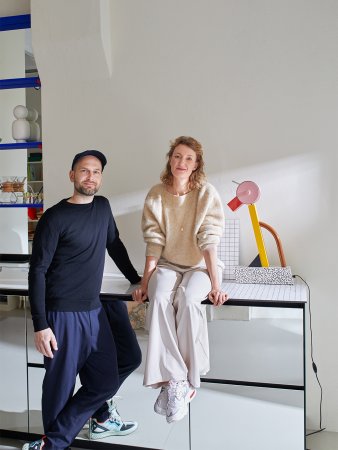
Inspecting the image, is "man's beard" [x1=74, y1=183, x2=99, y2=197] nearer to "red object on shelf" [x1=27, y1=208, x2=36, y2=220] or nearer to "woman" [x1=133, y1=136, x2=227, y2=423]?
"woman" [x1=133, y1=136, x2=227, y2=423]

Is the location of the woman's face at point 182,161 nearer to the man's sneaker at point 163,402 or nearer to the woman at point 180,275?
the woman at point 180,275

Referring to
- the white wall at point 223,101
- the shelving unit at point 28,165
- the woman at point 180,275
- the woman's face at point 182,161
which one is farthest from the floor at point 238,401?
the shelving unit at point 28,165

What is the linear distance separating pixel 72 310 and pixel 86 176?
1.82 ft

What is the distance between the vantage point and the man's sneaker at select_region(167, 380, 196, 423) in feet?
6.58

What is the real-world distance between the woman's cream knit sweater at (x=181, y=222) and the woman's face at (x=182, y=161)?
0.32ft

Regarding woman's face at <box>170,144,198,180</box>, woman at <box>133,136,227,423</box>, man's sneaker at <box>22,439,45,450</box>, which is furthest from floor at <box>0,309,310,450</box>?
woman's face at <box>170,144,198,180</box>

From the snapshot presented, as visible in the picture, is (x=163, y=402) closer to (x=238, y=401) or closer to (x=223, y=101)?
(x=238, y=401)

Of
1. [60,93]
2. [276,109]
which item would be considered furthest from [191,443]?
[60,93]

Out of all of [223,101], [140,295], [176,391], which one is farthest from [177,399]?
[223,101]

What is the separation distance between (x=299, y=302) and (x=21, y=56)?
7.10 ft

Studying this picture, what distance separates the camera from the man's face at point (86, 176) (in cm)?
213

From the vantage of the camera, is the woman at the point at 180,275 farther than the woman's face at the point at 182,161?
No

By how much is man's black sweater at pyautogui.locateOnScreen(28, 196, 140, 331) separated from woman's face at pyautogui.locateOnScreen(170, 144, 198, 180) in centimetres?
38

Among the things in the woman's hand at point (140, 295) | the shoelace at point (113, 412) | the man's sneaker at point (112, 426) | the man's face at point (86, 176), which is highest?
the man's face at point (86, 176)
